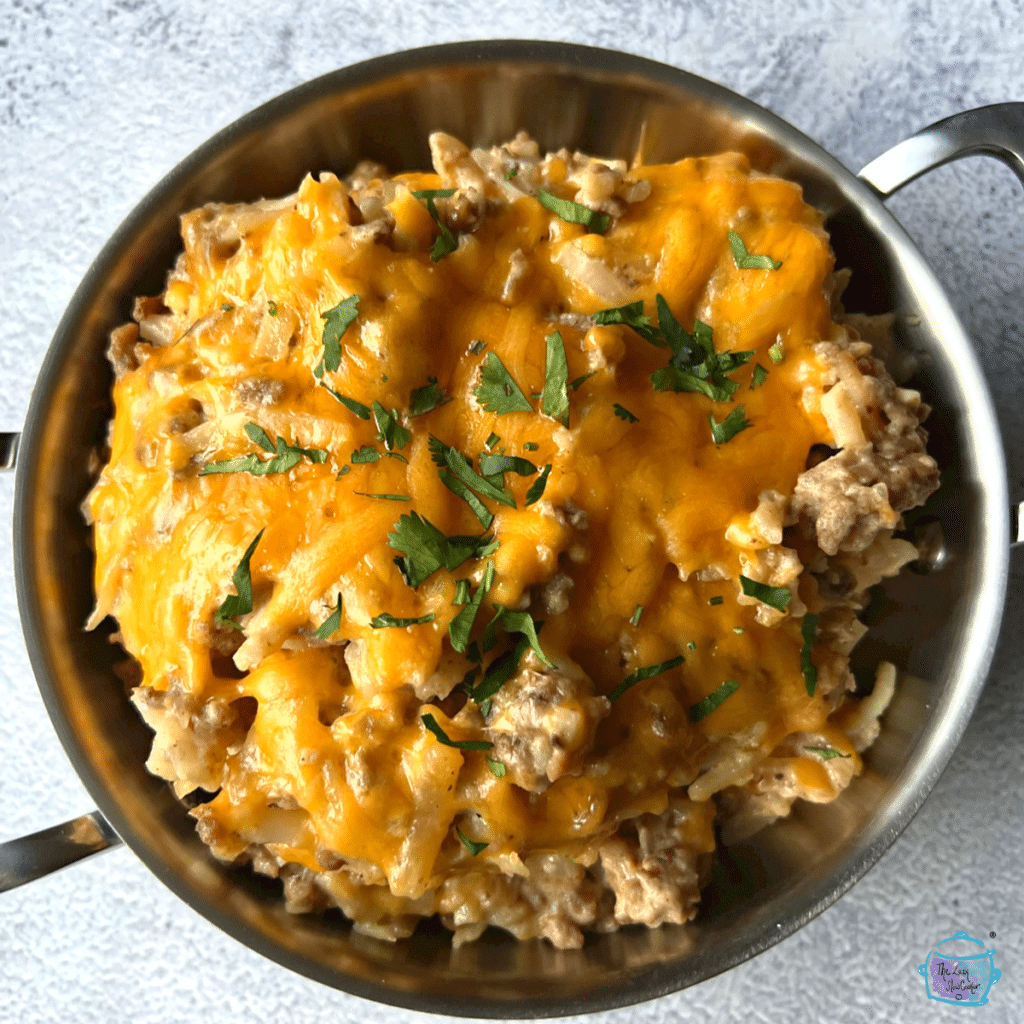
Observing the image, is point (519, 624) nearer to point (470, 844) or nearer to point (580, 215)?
point (470, 844)

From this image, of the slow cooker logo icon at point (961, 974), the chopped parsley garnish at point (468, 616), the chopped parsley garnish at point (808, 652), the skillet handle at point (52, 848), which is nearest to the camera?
the chopped parsley garnish at point (468, 616)

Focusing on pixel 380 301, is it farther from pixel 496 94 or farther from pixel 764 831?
pixel 764 831

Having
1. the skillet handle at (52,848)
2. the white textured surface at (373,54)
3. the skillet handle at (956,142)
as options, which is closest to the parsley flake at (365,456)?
the skillet handle at (52,848)

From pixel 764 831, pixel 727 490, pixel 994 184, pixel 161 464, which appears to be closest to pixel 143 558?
pixel 161 464

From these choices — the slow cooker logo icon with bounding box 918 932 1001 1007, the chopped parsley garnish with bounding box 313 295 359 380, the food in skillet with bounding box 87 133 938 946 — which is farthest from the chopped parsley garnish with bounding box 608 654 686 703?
the slow cooker logo icon with bounding box 918 932 1001 1007

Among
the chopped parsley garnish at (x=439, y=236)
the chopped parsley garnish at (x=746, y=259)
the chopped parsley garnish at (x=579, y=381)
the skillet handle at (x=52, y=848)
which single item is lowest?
the skillet handle at (x=52, y=848)

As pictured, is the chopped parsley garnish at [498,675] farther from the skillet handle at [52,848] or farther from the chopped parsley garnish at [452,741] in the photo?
the skillet handle at [52,848]

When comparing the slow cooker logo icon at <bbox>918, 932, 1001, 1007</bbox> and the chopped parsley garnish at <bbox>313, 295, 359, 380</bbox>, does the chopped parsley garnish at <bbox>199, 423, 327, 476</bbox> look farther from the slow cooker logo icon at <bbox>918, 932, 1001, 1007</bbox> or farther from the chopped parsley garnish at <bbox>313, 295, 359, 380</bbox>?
the slow cooker logo icon at <bbox>918, 932, 1001, 1007</bbox>
